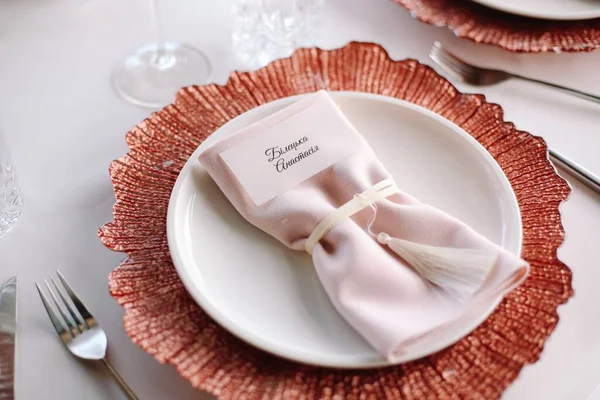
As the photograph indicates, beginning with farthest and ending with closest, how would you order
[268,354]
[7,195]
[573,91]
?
1. [573,91]
2. [7,195]
3. [268,354]

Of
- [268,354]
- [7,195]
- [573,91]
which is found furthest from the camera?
[573,91]

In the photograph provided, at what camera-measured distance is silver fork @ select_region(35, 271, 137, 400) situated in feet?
1.86

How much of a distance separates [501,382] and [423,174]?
0.26 metres

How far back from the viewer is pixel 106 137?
2.56 feet

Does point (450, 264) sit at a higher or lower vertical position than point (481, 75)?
lower

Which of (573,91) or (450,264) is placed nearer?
(450,264)

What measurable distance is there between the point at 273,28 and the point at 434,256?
1.63 ft

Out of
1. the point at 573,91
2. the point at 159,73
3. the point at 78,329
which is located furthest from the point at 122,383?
the point at 573,91

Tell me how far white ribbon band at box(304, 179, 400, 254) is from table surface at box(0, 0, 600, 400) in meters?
0.17

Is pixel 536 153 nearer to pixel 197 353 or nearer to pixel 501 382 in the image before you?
pixel 501 382

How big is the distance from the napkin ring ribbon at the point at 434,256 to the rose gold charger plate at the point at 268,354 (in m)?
0.05

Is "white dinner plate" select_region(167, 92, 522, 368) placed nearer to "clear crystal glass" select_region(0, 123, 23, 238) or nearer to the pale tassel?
the pale tassel

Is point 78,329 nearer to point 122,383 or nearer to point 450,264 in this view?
point 122,383

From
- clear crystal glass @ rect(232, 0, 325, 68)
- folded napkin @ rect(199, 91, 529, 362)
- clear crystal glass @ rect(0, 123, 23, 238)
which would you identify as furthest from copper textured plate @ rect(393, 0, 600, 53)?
clear crystal glass @ rect(0, 123, 23, 238)
